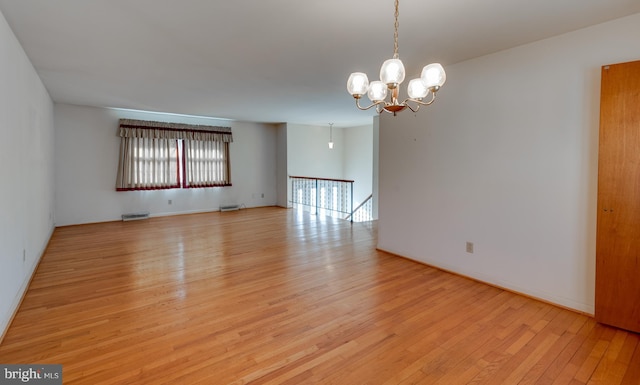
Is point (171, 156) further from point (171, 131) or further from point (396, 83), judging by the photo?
point (396, 83)

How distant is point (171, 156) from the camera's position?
7145mm

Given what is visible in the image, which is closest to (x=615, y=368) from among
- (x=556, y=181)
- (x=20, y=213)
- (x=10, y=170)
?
(x=556, y=181)

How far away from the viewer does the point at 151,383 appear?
182cm

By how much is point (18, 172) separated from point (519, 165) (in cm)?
469

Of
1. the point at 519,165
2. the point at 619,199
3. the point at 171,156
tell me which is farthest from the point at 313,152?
the point at 619,199

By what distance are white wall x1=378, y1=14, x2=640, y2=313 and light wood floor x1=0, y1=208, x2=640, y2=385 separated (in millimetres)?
334

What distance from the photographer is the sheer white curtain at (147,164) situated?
21.5 ft

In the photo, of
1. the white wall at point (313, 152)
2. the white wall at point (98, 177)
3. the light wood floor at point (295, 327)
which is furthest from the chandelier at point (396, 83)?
the white wall at point (313, 152)

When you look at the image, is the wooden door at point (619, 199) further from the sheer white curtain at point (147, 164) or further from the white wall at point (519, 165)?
the sheer white curtain at point (147, 164)

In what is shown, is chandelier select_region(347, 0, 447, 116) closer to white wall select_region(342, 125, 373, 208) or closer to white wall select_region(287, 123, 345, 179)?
white wall select_region(287, 123, 345, 179)

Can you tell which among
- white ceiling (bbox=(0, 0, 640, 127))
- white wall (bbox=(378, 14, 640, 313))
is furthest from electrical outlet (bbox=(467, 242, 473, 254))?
white ceiling (bbox=(0, 0, 640, 127))

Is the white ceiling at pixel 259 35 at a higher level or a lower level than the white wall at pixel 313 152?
higher

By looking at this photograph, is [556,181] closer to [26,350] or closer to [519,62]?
[519,62]

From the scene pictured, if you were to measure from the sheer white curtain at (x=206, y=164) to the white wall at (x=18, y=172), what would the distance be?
10.5 feet
